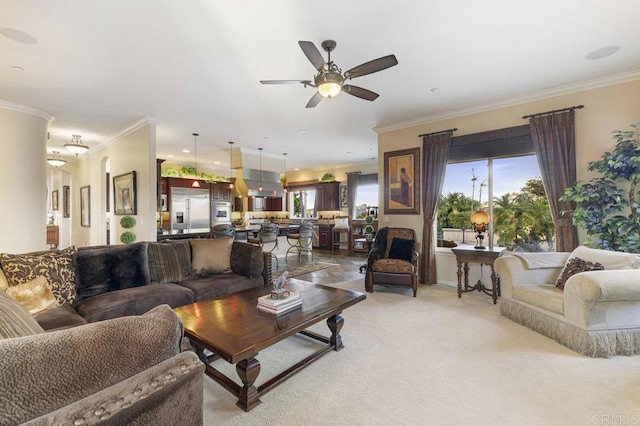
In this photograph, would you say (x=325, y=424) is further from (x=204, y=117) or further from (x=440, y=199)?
(x=204, y=117)

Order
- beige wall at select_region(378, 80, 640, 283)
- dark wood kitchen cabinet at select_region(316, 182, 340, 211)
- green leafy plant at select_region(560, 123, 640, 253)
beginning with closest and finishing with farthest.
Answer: green leafy plant at select_region(560, 123, 640, 253) → beige wall at select_region(378, 80, 640, 283) → dark wood kitchen cabinet at select_region(316, 182, 340, 211)

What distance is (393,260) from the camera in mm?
4359

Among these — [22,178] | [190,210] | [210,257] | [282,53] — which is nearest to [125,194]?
[22,178]

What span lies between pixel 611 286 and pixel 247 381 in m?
3.00

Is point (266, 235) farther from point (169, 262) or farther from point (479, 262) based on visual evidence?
point (479, 262)

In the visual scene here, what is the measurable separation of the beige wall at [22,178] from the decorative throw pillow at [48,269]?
281 centimetres

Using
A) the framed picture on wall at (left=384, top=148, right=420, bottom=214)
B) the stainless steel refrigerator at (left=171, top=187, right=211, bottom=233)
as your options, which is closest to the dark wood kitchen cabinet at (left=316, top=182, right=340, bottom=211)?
the stainless steel refrigerator at (left=171, top=187, right=211, bottom=233)

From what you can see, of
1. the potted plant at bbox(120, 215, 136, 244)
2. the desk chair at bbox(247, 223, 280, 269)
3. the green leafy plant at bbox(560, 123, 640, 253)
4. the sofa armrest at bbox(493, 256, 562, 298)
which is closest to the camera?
the green leafy plant at bbox(560, 123, 640, 253)

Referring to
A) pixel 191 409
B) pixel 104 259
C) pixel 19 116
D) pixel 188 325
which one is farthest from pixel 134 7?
pixel 19 116

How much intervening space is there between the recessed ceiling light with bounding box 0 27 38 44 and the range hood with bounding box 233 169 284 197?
15.5ft

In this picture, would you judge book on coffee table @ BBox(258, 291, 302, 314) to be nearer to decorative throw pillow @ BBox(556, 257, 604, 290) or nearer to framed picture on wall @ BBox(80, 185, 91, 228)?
decorative throw pillow @ BBox(556, 257, 604, 290)

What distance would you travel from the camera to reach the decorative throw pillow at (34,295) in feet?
6.89

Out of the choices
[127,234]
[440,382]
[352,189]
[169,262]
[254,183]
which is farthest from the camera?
[352,189]

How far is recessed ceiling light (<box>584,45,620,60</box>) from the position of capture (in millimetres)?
2846
